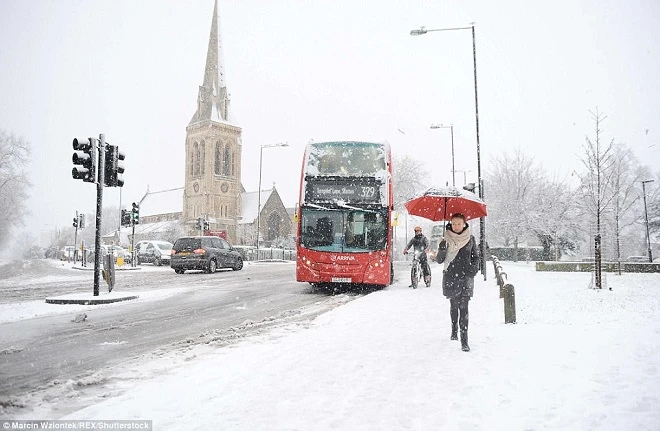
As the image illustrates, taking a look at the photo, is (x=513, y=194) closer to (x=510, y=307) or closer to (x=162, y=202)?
(x=510, y=307)

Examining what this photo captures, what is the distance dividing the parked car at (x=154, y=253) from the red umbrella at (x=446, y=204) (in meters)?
25.4

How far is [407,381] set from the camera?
4.64m

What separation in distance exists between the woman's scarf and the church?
69.2m

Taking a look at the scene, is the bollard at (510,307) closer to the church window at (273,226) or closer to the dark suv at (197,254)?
the dark suv at (197,254)

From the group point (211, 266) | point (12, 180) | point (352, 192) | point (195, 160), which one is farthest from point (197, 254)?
point (195, 160)

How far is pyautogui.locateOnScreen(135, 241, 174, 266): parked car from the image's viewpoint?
33.0m

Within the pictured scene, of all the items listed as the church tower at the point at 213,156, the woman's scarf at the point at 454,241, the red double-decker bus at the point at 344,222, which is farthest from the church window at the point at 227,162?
the woman's scarf at the point at 454,241

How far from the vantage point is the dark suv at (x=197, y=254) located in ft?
74.0

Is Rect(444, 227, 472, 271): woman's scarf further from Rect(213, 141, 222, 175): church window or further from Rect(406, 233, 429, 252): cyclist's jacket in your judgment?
Rect(213, 141, 222, 175): church window

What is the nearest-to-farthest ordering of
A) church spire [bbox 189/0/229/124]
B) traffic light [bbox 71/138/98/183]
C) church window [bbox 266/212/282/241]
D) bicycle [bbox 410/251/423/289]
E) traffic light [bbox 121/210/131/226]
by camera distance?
traffic light [bbox 71/138/98/183]
bicycle [bbox 410/251/423/289]
traffic light [bbox 121/210/131/226]
church spire [bbox 189/0/229/124]
church window [bbox 266/212/282/241]

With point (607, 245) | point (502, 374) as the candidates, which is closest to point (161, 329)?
point (502, 374)

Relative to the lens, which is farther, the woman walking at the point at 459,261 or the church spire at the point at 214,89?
the church spire at the point at 214,89

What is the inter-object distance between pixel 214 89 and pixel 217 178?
1439 centimetres

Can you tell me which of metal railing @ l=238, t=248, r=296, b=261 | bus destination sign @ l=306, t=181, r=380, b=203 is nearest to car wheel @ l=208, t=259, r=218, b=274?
bus destination sign @ l=306, t=181, r=380, b=203
